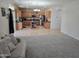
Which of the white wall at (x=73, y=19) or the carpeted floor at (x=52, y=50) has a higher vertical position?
the white wall at (x=73, y=19)

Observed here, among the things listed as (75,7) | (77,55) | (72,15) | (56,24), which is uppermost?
(75,7)

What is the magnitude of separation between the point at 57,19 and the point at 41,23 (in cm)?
406

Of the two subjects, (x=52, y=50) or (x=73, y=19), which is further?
(x=73, y=19)

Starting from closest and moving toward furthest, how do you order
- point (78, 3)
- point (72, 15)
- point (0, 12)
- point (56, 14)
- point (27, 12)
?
1. point (0, 12)
2. point (78, 3)
3. point (72, 15)
4. point (56, 14)
5. point (27, 12)

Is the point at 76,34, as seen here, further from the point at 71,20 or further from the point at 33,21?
the point at 33,21

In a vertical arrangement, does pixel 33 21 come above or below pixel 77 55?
above

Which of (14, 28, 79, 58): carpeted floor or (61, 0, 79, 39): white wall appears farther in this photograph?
(61, 0, 79, 39): white wall

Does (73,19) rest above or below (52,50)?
above

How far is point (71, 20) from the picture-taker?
24.2 ft

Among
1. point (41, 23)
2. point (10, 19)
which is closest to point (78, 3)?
point (10, 19)

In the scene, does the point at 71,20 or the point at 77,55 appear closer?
the point at 77,55

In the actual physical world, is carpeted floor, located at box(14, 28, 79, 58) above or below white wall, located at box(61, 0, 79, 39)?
below

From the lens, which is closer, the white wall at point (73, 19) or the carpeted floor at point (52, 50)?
the carpeted floor at point (52, 50)

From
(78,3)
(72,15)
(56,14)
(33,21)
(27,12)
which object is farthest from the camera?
(27,12)
